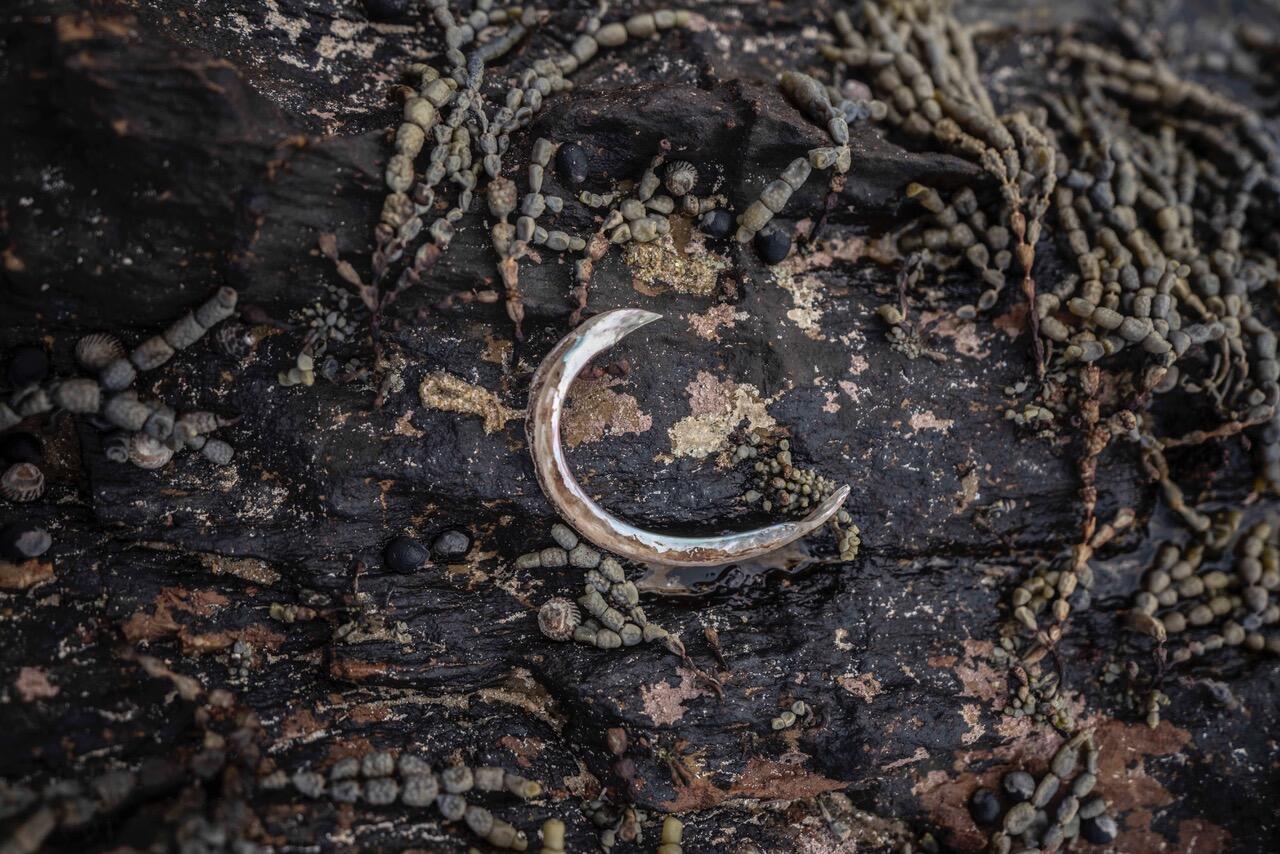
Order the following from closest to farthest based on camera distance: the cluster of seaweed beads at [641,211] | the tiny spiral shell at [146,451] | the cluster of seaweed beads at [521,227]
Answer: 1. the tiny spiral shell at [146,451]
2. the cluster of seaweed beads at [521,227]
3. the cluster of seaweed beads at [641,211]

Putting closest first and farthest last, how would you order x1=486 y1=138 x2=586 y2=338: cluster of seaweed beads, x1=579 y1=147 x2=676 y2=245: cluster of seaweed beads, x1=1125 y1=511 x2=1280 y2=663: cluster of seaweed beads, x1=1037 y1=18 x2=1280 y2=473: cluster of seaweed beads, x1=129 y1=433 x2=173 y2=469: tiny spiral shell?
x1=129 y1=433 x2=173 y2=469: tiny spiral shell → x1=486 y1=138 x2=586 y2=338: cluster of seaweed beads → x1=579 y1=147 x2=676 y2=245: cluster of seaweed beads → x1=1037 y1=18 x2=1280 y2=473: cluster of seaweed beads → x1=1125 y1=511 x2=1280 y2=663: cluster of seaweed beads

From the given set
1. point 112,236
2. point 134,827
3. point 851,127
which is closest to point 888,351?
point 851,127

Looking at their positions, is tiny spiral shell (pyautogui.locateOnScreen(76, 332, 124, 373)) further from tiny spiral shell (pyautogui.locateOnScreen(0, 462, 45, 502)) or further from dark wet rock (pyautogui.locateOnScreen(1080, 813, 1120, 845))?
dark wet rock (pyautogui.locateOnScreen(1080, 813, 1120, 845))

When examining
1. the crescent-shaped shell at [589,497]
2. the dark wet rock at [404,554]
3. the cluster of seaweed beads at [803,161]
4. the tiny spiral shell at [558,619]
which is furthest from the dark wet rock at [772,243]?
the dark wet rock at [404,554]

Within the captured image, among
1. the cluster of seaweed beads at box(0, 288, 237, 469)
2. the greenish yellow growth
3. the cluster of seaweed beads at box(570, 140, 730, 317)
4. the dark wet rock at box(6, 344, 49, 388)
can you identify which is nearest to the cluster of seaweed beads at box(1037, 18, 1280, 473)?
the cluster of seaweed beads at box(570, 140, 730, 317)

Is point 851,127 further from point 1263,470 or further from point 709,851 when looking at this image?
point 709,851

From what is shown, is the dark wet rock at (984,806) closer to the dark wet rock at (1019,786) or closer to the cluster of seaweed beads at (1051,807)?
the cluster of seaweed beads at (1051,807)
